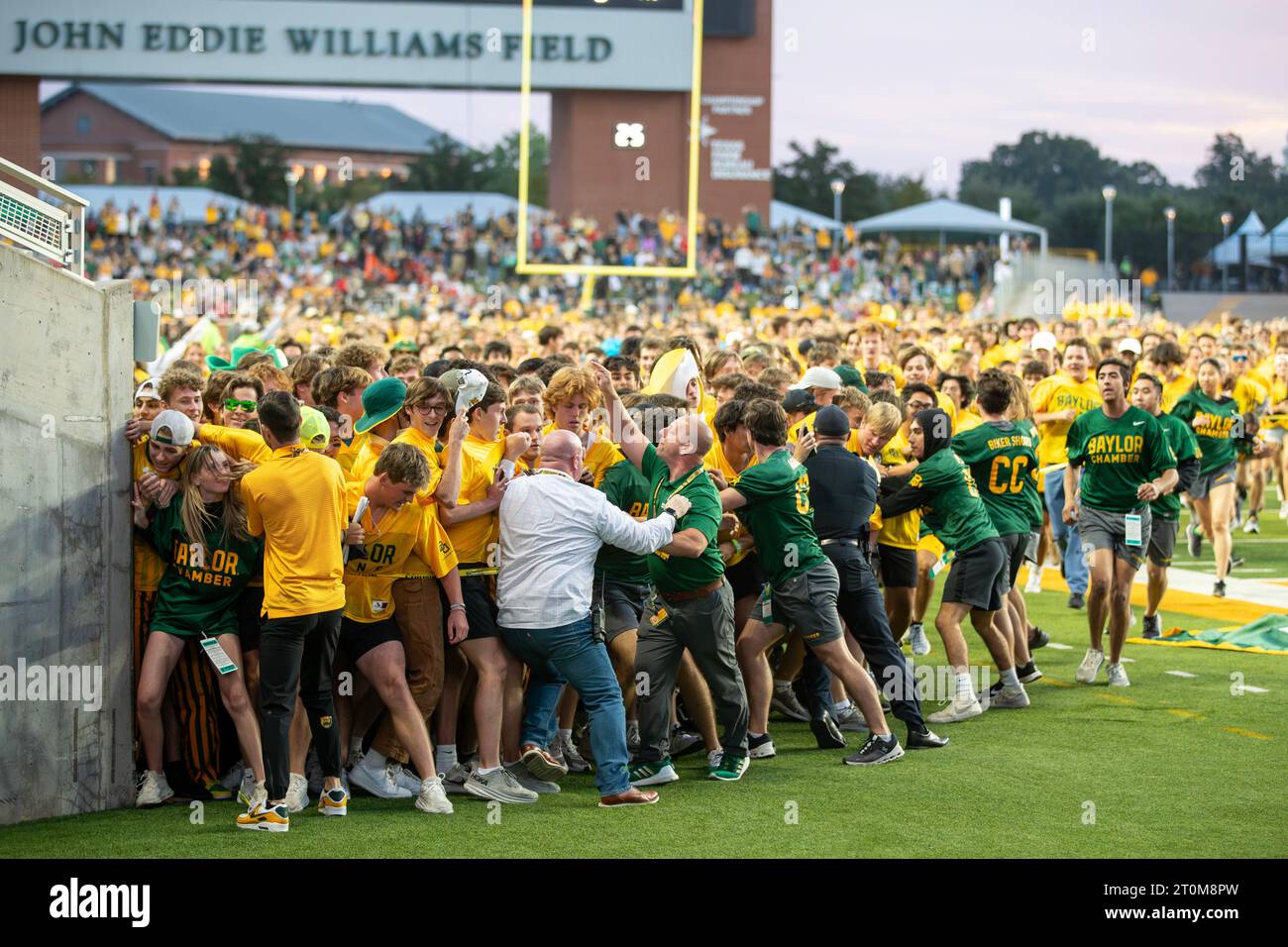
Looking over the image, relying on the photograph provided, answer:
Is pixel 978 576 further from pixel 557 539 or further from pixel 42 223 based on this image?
pixel 42 223

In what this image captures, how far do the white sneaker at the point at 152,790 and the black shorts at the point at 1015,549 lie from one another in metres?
4.91

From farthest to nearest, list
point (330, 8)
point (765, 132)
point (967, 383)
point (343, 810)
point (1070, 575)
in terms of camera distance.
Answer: point (765, 132) → point (330, 8) → point (1070, 575) → point (967, 383) → point (343, 810)

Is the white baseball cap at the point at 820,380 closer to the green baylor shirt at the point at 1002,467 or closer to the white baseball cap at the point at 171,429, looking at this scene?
the green baylor shirt at the point at 1002,467

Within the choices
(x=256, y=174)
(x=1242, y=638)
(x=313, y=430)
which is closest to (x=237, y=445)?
(x=313, y=430)

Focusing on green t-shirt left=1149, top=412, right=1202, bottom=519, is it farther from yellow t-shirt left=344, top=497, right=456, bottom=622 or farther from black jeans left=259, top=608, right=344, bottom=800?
black jeans left=259, top=608, right=344, bottom=800

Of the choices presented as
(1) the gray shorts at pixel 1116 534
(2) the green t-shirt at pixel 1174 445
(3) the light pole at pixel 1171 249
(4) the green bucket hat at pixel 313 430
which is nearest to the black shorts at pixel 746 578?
(4) the green bucket hat at pixel 313 430

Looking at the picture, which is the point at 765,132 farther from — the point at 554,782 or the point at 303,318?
the point at 554,782

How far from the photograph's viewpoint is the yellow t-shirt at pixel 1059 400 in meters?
12.7

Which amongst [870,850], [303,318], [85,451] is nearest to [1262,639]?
[870,850]

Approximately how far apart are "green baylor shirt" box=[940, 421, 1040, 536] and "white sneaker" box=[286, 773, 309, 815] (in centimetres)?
447

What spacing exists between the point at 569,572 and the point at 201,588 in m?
1.57

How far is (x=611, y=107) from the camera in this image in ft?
145

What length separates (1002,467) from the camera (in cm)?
963

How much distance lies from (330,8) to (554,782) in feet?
130
